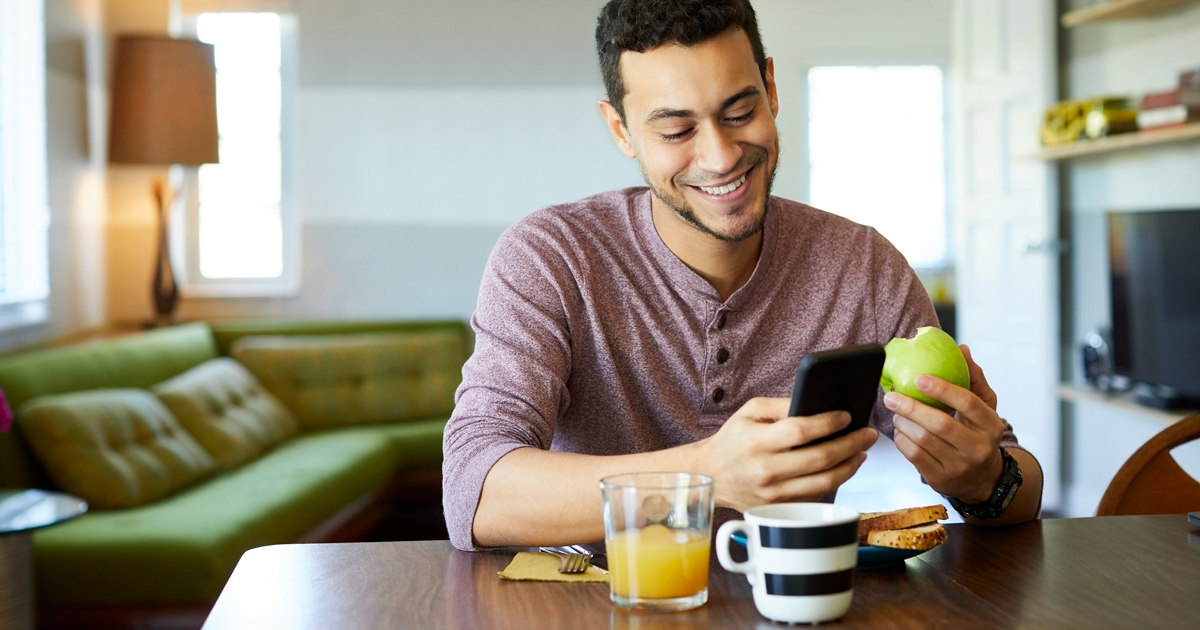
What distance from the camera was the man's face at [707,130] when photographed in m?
1.32

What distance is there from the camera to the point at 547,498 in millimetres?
1116

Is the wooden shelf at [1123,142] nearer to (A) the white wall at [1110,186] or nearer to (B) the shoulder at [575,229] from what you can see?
(A) the white wall at [1110,186]

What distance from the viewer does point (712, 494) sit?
0.90 metres

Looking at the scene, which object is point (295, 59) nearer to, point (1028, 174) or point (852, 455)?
point (1028, 174)

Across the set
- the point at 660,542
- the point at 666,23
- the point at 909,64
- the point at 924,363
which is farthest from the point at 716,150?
the point at 909,64

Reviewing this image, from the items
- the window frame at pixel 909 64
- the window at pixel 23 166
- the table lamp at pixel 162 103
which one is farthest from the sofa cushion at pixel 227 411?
the window frame at pixel 909 64

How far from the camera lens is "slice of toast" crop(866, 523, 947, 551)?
0.97 metres

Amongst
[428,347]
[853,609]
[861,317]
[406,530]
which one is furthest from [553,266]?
[428,347]

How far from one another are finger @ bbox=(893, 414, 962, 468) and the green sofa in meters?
1.96

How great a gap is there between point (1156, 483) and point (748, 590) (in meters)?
0.78

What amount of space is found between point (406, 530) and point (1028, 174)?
2.78m

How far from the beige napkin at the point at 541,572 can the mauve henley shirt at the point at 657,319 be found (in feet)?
0.92

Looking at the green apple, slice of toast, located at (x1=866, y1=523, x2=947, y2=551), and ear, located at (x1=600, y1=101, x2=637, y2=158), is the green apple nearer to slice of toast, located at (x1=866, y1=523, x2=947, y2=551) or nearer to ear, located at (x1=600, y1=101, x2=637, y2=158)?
slice of toast, located at (x1=866, y1=523, x2=947, y2=551)

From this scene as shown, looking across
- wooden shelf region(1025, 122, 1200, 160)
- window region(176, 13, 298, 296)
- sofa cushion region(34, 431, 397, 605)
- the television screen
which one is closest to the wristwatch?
sofa cushion region(34, 431, 397, 605)
